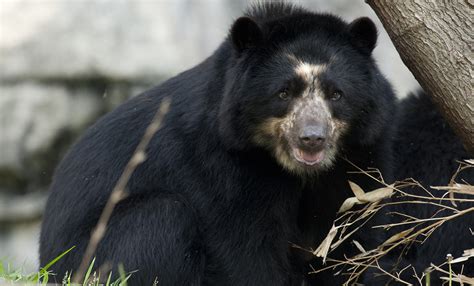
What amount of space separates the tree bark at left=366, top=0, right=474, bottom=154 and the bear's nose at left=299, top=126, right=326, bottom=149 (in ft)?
2.41

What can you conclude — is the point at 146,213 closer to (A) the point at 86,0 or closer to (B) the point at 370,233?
(B) the point at 370,233

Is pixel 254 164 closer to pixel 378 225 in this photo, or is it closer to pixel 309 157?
pixel 309 157

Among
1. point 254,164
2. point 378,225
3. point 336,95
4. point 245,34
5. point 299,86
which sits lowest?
point 378,225

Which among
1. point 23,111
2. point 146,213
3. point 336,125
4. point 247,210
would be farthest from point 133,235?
point 23,111

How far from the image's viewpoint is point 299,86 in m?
6.39

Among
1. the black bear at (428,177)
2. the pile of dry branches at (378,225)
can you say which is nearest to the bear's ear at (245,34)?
the pile of dry branches at (378,225)

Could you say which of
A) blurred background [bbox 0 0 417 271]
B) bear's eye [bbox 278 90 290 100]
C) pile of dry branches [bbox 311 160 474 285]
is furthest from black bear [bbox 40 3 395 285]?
blurred background [bbox 0 0 417 271]

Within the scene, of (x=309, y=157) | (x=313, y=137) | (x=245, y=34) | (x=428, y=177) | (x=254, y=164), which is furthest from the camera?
(x=428, y=177)

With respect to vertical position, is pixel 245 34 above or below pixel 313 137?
above

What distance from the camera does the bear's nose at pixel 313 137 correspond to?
6.11 metres

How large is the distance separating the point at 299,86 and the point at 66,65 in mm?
5518

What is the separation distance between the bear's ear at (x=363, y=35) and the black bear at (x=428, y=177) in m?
0.87

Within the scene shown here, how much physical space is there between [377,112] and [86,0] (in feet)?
18.8

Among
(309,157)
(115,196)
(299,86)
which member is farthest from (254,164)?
(115,196)
